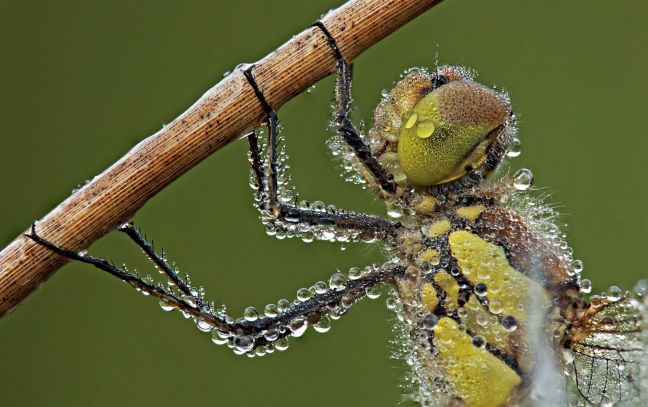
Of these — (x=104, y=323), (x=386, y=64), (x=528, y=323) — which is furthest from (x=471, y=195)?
(x=104, y=323)

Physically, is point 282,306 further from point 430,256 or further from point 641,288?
point 641,288

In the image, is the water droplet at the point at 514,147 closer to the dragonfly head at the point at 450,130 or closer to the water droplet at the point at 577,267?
the dragonfly head at the point at 450,130

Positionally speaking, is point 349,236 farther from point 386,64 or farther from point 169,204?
point 169,204

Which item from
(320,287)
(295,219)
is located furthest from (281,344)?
(295,219)

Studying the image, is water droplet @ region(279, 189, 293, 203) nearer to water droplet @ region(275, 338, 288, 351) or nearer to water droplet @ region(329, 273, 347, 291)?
water droplet @ region(329, 273, 347, 291)

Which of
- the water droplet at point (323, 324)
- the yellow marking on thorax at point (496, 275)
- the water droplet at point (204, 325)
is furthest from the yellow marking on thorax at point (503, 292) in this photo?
the water droplet at point (204, 325)

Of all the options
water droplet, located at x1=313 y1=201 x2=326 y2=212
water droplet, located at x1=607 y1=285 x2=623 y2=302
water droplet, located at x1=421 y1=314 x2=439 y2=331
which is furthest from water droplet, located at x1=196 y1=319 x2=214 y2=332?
water droplet, located at x1=607 y1=285 x2=623 y2=302
